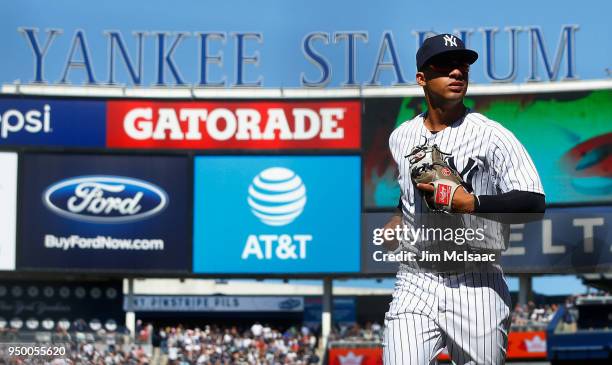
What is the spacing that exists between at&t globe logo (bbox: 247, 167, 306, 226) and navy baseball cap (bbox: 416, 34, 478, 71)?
22.8 metres

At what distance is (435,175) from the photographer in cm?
430

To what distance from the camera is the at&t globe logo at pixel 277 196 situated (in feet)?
90.1

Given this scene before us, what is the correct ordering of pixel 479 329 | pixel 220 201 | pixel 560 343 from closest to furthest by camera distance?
1. pixel 479 329
2. pixel 560 343
3. pixel 220 201

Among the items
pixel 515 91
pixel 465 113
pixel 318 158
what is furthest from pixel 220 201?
pixel 465 113

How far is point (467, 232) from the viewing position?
4508mm

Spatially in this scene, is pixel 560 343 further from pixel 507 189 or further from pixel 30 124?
pixel 507 189

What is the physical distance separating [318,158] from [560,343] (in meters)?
6.94

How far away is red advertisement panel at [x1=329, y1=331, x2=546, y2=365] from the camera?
85.3ft

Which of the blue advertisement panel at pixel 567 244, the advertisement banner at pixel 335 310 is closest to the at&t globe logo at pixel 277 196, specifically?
the blue advertisement panel at pixel 567 244

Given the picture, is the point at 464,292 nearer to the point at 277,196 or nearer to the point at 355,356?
the point at 355,356

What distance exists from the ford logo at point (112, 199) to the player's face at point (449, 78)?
2328 centimetres

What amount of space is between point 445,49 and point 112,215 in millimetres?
23722

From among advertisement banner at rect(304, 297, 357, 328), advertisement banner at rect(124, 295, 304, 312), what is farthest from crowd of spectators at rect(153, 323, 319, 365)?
advertisement banner at rect(124, 295, 304, 312)

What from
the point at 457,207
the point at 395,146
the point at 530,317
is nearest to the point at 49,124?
the point at 530,317
